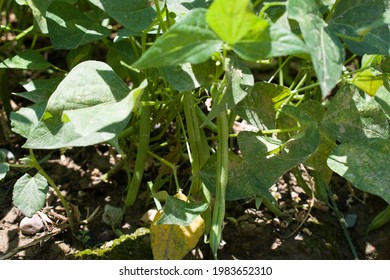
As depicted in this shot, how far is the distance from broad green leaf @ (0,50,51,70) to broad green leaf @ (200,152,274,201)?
387 millimetres

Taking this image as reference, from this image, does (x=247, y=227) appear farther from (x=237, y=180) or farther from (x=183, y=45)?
(x=183, y=45)

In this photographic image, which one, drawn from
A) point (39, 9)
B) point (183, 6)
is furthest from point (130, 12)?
point (39, 9)

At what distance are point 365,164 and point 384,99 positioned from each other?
0.52ft

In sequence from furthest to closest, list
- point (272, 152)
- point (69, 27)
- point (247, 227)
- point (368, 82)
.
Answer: point (247, 227), point (69, 27), point (272, 152), point (368, 82)

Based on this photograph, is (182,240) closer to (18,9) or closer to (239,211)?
(239,211)

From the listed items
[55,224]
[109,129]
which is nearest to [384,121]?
[109,129]

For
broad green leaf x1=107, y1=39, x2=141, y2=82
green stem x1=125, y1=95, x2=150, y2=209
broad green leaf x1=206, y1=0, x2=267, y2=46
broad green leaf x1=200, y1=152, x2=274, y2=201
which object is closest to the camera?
broad green leaf x1=206, y1=0, x2=267, y2=46

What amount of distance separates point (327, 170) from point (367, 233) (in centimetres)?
22

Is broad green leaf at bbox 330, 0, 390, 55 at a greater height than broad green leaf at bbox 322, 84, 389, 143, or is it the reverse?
broad green leaf at bbox 330, 0, 390, 55

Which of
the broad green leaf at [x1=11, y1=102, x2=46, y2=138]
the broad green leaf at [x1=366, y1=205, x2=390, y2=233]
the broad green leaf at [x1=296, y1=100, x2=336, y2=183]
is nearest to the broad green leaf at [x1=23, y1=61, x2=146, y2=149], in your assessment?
the broad green leaf at [x1=11, y1=102, x2=46, y2=138]

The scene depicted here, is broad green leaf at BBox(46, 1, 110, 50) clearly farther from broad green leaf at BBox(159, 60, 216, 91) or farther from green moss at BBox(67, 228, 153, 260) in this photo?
green moss at BBox(67, 228, 153, 260)

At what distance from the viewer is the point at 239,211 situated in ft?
4.00

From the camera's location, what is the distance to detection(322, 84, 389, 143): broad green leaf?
1009 millimetres

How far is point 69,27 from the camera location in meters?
1.08
